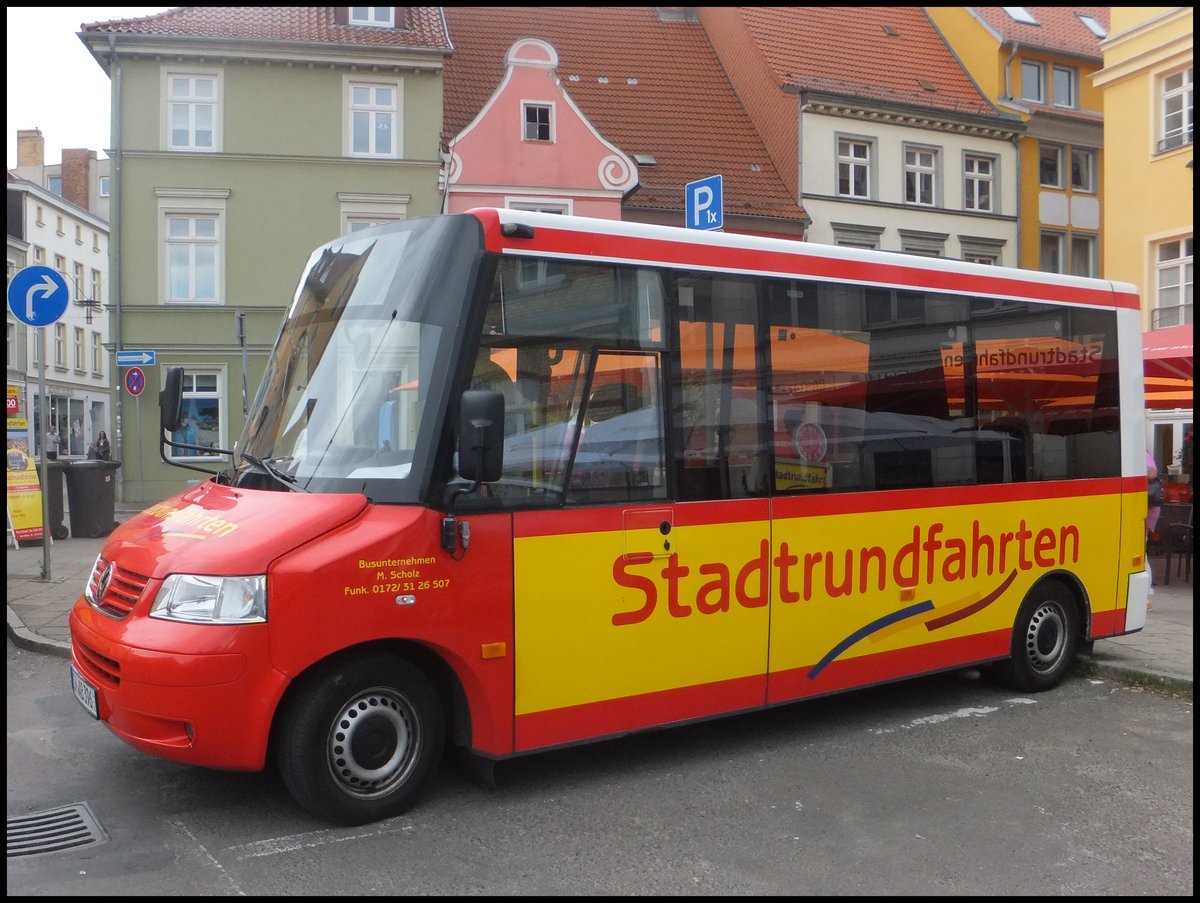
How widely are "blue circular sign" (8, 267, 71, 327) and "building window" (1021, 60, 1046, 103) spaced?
3273 centimetres

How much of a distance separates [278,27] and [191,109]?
10.1 feet

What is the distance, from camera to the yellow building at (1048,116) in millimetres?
35625

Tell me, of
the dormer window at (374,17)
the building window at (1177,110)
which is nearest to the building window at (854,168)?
the building window at (1177,110)

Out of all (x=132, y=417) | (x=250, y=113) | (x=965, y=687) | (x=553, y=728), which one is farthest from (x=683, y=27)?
(x=553, y=728)

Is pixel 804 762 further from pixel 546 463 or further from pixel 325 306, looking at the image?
pixel 325 306

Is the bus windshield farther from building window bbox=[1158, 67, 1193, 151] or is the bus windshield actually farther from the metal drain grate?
building window bbox=[1158, 67, 1193, 151]

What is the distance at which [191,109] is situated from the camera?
2808 cm

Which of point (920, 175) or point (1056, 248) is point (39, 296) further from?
point (1056, 248)

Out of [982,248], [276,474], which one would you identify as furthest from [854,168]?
[276,474]

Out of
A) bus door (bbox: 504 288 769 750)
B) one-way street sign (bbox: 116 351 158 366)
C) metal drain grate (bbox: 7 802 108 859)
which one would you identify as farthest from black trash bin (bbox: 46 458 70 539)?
bus door (bbox: 504 288 769 750)

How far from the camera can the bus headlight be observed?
480cm

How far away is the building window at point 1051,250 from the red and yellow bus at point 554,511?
31.1m

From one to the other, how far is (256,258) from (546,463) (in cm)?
2484

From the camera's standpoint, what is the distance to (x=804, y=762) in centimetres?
627
